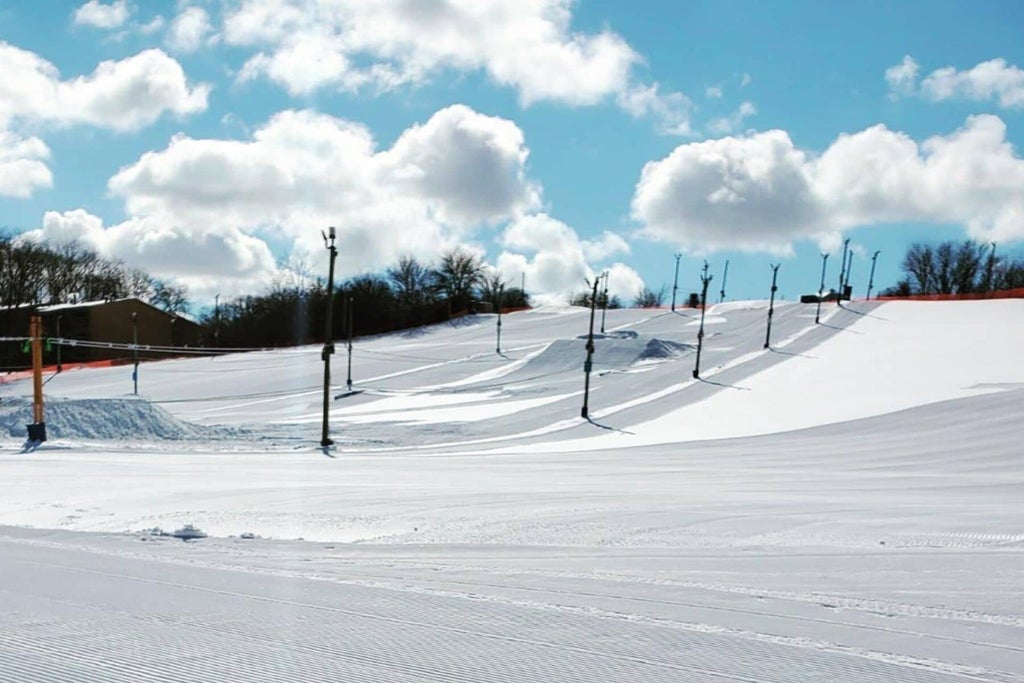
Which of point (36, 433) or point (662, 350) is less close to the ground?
point (662, 350)

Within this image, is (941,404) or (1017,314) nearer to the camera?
(941,404)

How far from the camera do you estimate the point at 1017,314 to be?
3369 inches

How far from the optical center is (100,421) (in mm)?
36781

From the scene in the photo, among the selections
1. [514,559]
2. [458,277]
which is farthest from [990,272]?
[514,559]

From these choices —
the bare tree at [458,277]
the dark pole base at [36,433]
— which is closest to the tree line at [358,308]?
the bare tree at [458,277]

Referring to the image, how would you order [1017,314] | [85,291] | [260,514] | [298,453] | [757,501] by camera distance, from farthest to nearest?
[85,291]
[1017,314]
[298,453]
[757,501]
[260,514]

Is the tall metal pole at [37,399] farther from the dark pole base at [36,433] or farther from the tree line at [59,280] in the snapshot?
the tree line at [59,280]

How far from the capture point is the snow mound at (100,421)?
118 feet

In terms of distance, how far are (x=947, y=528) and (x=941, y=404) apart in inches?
1301

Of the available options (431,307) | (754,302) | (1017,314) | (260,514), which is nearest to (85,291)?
(431,307)

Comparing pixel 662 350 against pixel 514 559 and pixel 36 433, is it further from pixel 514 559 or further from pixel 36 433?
pixel 514 559

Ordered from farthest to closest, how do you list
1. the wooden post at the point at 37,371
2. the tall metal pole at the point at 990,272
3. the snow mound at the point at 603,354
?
the tall metal pole at the point at 990,272, the snow mound at the point at 603,354, the wooden post at the point at 37,371

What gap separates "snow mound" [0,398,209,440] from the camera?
3609cm

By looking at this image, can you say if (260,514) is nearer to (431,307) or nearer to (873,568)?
(873,568)
